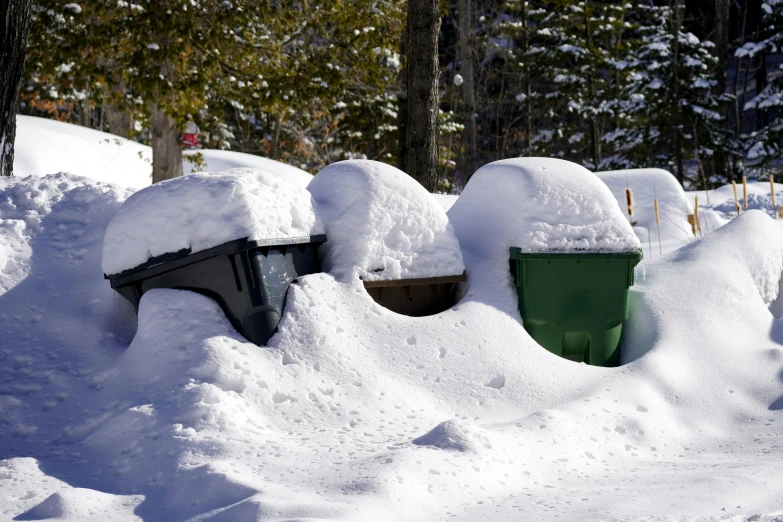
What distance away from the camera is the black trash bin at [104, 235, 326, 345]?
3.29 meters

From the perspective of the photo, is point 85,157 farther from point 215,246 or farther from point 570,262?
point 570,262

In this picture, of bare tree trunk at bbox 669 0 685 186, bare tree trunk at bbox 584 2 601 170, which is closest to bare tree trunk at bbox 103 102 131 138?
bare tree trunk at bbox 584 2 601 170

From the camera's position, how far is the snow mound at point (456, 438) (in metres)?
2.71

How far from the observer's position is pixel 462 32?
50.9 feet

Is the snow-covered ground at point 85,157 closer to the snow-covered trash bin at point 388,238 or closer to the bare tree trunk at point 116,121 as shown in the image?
the snow-covered trash bin at point 388,238

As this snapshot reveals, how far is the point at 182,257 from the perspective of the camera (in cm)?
338

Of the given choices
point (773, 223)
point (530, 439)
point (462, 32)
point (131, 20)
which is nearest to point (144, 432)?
point (530, 439)

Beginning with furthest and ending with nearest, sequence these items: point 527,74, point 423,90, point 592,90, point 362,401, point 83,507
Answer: point 527,74 < point 592,90 < point 423,90 < point 362,401 < point 83,507

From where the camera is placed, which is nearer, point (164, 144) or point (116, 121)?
point (164, 144)

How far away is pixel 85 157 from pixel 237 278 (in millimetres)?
7582

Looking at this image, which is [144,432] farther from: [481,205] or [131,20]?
[131,20]

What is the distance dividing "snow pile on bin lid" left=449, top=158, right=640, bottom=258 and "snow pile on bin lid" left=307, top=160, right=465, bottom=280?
1.03 ft

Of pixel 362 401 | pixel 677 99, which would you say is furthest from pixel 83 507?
pixel 677 99

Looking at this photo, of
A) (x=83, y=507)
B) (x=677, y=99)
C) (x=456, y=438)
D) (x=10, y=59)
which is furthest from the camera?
(x=677, y=99)
